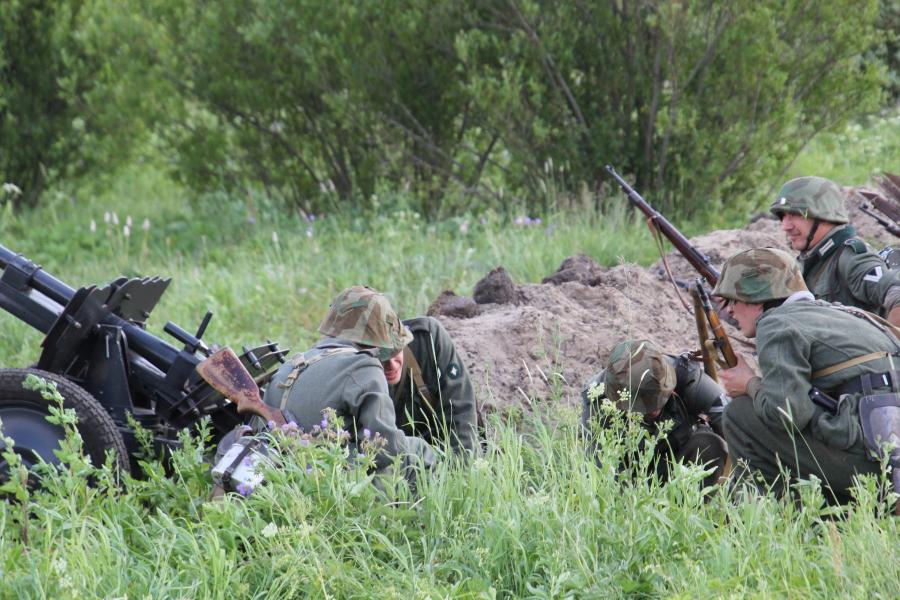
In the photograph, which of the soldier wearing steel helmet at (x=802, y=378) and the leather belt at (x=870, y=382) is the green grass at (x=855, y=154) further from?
the leather belt at (x=870, y=382)

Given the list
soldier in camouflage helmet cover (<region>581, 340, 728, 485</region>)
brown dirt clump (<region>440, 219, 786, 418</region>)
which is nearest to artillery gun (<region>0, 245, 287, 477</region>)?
brown dirt clump (<region>440, 219, 786, 418</region>)

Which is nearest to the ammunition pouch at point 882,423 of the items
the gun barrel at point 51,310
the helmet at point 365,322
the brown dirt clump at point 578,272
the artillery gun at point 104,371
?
the helmet at point 365,322

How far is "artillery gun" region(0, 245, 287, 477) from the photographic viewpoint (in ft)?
15.5

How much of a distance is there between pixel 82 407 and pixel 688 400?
2.68 m

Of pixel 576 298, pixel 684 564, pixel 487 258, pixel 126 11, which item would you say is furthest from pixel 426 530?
pixel 126 11

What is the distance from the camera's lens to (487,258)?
905 centimetres

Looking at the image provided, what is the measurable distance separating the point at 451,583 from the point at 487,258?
5250 millimetres

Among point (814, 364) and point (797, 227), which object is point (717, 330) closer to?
point (814, 364)

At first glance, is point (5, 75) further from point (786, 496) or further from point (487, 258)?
point (786, 496)

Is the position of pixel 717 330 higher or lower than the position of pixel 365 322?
lower

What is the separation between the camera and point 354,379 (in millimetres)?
4426

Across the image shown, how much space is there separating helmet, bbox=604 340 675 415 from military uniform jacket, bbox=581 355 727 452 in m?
0.27

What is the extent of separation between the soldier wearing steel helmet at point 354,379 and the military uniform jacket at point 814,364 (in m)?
1.35

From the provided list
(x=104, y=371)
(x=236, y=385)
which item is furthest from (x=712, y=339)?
(x=104, y=371)
